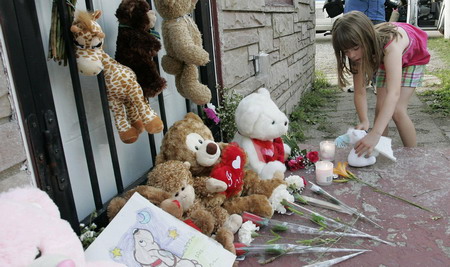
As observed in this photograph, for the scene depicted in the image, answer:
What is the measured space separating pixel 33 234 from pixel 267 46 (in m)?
2.93

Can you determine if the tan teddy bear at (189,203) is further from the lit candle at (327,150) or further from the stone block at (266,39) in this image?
the stone block at (266,39)

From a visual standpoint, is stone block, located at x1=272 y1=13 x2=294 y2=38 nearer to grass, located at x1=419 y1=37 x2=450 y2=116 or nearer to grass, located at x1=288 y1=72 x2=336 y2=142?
grass, located at x1=288 y1=72 x2=336 y2=142

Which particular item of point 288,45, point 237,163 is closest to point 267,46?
point 288,45

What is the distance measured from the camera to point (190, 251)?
4.02 feet

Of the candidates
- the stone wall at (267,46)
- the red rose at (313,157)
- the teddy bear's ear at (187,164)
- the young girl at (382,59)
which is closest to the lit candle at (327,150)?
the red rose at (313,157)

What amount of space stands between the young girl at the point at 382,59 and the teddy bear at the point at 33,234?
5.37 ft

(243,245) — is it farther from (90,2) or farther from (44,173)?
(90,2)

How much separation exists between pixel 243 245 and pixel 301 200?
0.44 meters

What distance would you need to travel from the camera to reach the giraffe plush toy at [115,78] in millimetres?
1244

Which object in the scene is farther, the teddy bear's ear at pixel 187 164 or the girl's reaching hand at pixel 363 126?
the girl's reaching hand at pixel 363 126

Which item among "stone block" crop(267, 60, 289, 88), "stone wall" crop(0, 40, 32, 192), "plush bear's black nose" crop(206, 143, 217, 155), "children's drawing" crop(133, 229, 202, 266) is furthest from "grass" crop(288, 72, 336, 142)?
"stone wall" crop(0, 40, 32, 192)

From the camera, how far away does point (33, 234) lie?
2.57 ft

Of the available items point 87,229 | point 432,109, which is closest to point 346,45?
point 87,229

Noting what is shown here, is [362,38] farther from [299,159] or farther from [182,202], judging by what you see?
[182,202]
